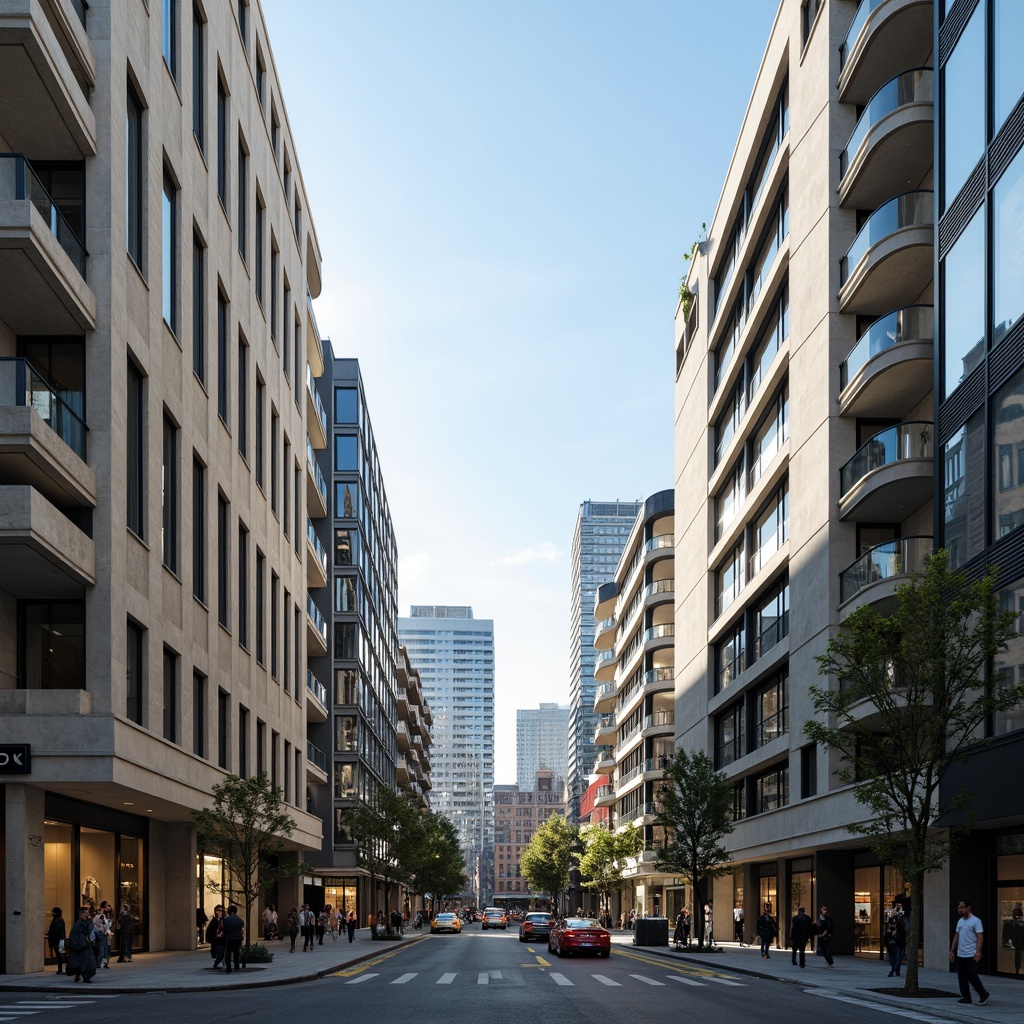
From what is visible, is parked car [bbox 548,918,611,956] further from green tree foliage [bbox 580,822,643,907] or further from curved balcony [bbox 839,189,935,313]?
green tree foliage [bbox 580,822,643,907]

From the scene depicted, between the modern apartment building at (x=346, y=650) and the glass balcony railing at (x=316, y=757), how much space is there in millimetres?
272

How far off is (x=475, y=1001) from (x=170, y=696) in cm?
1434

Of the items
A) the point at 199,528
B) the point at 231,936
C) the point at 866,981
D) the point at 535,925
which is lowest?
the point at 535,925

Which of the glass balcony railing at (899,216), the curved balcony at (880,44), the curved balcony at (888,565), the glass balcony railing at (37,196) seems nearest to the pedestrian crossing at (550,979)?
the curved balcony at (888,565)

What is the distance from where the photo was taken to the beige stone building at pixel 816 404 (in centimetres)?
3291

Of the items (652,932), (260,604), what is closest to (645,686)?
(652,932)

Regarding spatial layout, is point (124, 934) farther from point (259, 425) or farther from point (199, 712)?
point (259, 425)

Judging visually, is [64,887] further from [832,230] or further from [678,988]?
[832,230]

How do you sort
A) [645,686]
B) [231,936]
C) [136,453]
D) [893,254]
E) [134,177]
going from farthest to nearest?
[645,686] < [893,254] < [134,177] < [136,453] < [231,936]

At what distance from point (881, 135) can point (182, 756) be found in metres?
24.8

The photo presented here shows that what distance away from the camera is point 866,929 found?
125 feet

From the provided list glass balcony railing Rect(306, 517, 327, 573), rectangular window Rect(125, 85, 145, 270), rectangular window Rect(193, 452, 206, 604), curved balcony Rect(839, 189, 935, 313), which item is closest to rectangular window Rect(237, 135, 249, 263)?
rectangular window Rect(193, 452, 206, 604)

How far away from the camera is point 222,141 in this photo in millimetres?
41219

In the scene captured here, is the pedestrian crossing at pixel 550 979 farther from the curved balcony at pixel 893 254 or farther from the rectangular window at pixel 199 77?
the rectangular window at pixel 199 77
